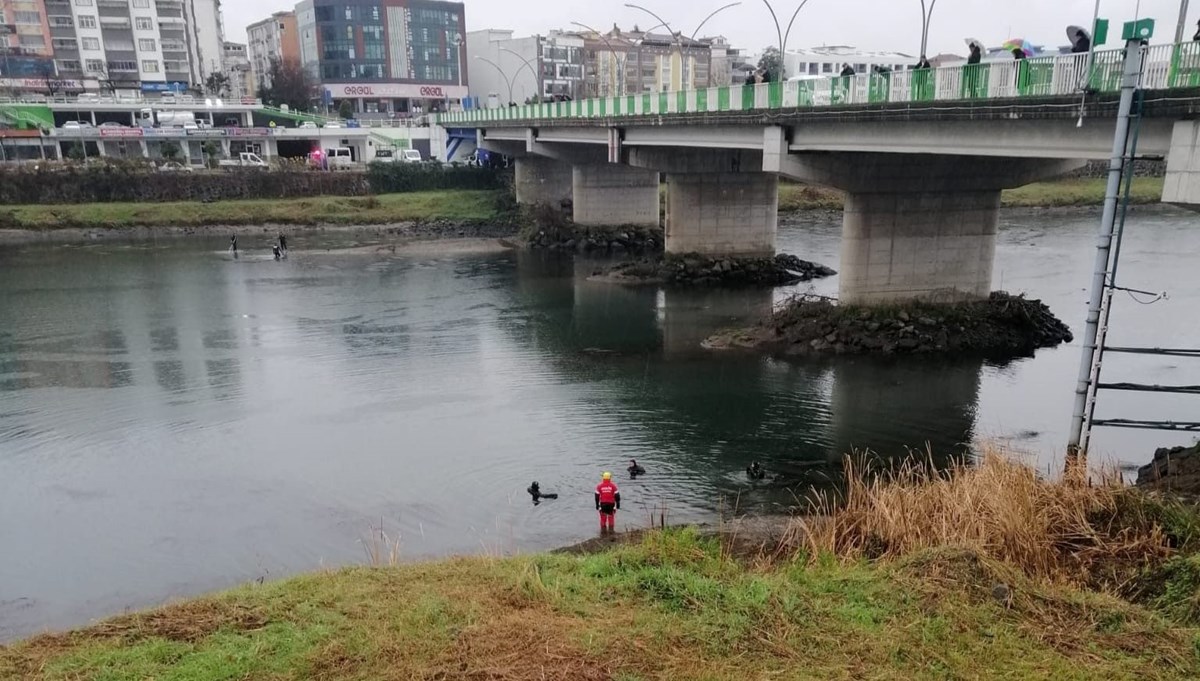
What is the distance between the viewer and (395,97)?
115625mm

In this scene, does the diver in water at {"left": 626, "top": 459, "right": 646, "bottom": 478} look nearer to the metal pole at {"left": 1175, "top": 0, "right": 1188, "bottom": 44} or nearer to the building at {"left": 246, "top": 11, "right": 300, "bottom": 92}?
the metal pole at {"left": 1175, "top": 0, "right": 1188, "bottom": 44}

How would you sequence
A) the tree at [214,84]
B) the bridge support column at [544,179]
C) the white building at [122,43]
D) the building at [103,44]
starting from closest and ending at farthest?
the bridge support column at [544,179] < the building at [103,44] < the white building at [122,43] < the tree at [214,84]

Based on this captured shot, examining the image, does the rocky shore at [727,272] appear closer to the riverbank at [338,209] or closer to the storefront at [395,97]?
the riverbank at [338,209]

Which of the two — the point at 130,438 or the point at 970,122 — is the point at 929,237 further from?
the point at 130,438

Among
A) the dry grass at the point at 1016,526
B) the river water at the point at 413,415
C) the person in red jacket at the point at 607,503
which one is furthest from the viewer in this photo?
the river water at the point at 413,415

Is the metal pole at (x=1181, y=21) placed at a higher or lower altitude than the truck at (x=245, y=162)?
higher

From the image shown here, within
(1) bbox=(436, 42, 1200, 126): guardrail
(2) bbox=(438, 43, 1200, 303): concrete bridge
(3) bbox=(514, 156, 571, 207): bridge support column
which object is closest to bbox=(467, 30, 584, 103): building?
(3) bbox=(514, 156, 571, 207): bridge support column

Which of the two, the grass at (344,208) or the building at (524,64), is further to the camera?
the building at (524,64)

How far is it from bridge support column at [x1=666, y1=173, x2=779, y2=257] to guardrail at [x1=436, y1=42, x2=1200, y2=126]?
6119mm

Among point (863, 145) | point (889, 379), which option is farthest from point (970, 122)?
point (889, 379)

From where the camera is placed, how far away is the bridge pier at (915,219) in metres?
27.6

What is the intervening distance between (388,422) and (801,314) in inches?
607

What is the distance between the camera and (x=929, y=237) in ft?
93.8

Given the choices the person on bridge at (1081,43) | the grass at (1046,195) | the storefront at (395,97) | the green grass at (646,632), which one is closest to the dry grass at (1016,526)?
the green grass at (646,632)
